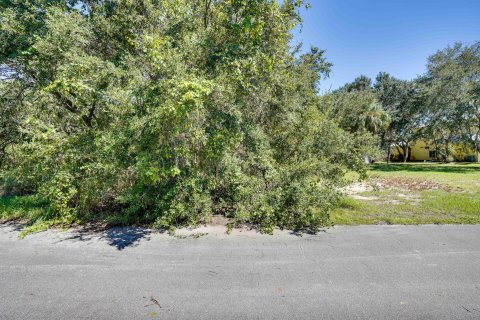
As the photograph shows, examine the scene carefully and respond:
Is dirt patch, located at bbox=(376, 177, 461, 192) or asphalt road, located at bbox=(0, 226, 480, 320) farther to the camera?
dirt patch, located at bbox=(376, 177, 461, 192)

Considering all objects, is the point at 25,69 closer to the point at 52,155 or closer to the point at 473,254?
the point at 52,155

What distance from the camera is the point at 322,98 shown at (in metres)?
8.25

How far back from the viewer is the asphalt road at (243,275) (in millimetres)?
2881

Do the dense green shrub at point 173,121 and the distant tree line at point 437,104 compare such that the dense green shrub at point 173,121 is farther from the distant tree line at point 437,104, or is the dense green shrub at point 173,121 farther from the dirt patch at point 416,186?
the distant tree line at point 437,104

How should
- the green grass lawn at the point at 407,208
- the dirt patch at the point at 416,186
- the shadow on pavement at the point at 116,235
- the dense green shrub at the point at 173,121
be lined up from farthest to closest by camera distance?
the dirt patch at the point at 416,186, the green grass lawn at the point at 407,208, the dense green shrub at the point at 173,121, the shadow on pavement at the point at 116,235

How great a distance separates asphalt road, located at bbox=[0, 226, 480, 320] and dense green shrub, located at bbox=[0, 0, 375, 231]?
99cm

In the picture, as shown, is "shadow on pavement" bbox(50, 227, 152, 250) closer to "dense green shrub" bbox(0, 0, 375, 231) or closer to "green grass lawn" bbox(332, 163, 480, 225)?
"dense green shrub" bbox(0, 0, 375, 231)

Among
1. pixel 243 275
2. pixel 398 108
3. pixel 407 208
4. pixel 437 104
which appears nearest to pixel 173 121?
pixel 243 275

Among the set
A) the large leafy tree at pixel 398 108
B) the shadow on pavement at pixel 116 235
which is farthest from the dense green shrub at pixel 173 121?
the large leafy tree at pixel 398 108

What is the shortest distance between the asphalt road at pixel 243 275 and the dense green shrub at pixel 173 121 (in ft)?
3.26

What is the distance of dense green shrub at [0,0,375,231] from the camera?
17.2 feet

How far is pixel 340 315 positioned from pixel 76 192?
5951 millimetres

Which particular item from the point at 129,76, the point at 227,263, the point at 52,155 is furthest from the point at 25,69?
the point at 227,263

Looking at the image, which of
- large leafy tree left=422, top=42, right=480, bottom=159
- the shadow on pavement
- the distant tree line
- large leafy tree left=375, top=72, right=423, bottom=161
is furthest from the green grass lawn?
large leafy tree left=375, top=72, right=423, bottom=161
